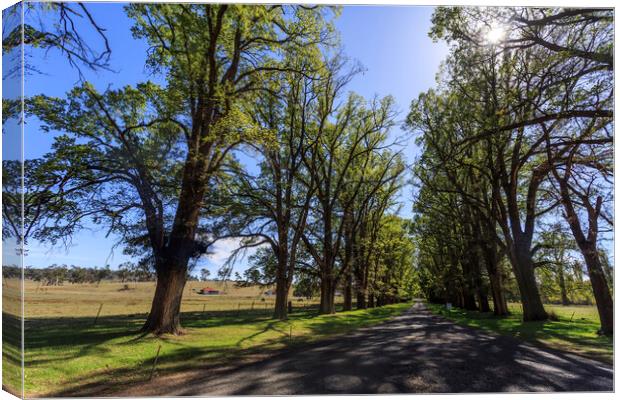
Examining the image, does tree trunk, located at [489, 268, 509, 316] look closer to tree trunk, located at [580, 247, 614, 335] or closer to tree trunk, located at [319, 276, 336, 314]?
tree trunk, located at [319, 276, 336, 314]

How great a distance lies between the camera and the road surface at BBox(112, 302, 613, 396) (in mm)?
5414

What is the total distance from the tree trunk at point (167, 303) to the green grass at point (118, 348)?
9.4 inches

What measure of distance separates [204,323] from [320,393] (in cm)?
458

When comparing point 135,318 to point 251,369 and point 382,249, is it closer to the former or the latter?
point 251,369

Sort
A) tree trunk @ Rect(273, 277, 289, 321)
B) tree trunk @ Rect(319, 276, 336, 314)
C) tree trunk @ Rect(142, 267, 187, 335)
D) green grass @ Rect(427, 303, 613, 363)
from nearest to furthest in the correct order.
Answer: green grass @ Rect(427, 303, 613, 363) → tree trunk @ Rect(142, 267, 187, 335) → tree trunk @ Rect(273, 277, 289, 321) → tree trunk @ Rect(319, 276, 336, 314)

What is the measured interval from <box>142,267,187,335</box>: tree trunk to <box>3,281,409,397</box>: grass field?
17 cm

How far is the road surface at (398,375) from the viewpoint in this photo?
17.8 ft

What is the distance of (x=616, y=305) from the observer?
21.4 ft

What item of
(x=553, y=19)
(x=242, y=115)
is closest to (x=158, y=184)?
(x=242, y=115)

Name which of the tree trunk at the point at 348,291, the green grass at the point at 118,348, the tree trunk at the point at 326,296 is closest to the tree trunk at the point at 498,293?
the tree trunk at the point at 348,291

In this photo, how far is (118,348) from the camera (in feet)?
22.8

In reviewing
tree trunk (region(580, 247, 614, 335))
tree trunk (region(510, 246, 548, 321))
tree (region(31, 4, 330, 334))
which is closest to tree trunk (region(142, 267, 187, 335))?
tree (region(31, 4, 330, 334))

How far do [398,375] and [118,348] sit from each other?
5256 millimetres

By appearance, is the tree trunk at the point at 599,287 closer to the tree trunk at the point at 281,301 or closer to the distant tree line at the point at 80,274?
the tree trunk at the point at 281,301
